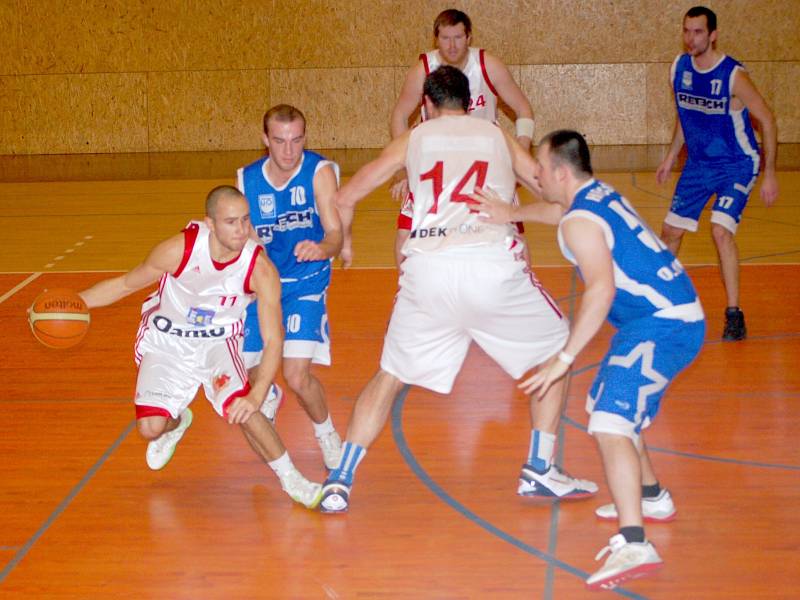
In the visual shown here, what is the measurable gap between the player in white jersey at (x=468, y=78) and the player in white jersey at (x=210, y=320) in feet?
7.29

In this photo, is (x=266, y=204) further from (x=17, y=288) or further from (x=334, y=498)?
(x=17, y=288)

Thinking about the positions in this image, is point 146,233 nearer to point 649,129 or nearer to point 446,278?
point 446,278

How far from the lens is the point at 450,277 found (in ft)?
15.3

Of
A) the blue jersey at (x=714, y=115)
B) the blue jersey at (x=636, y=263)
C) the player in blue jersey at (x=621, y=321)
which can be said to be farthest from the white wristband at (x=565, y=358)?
the blue jersey at (x=714, y=115)

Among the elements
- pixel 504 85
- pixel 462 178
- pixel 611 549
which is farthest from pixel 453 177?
pixel 504 85

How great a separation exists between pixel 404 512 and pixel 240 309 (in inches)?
44.7

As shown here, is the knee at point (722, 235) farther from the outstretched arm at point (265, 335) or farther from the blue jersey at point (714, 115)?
the outstretched arm at point (265, 335)

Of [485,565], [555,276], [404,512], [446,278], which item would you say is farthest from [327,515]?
[555,276]

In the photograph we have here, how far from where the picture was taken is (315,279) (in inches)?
215

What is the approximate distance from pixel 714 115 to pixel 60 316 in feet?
15.0

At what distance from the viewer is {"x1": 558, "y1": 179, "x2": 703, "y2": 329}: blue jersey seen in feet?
13.6

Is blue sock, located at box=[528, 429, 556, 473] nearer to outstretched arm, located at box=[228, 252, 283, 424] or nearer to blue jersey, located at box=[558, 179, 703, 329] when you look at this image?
blue jersey, located at box=[558, 179, 703, 329]

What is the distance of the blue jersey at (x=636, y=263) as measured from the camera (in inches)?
163

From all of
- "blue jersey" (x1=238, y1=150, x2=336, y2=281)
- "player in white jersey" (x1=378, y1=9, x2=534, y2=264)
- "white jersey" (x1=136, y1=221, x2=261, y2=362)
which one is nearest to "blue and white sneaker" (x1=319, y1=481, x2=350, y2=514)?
"white jersey" (x1=136, y1=221, x2=261, y2=362)
